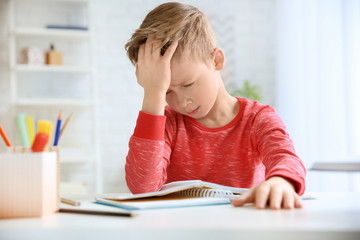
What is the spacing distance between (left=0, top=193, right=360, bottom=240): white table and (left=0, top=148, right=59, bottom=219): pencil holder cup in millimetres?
20

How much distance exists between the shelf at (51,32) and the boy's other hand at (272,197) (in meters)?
2.68

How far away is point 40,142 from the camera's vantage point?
584 mm

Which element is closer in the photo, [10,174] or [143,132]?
[10,174]

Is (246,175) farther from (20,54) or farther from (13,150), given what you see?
(20,54)

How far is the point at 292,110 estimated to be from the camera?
3.28 meters

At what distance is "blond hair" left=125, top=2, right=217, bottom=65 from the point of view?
0.99m

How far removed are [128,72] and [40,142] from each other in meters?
2.90

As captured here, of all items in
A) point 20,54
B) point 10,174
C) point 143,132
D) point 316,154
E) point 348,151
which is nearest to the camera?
point 10,174

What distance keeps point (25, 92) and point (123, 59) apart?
0.79 meters

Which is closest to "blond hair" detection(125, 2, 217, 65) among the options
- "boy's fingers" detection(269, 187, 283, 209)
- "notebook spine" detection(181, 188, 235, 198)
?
"notebook spine" detection(181, 188, 235, 198)

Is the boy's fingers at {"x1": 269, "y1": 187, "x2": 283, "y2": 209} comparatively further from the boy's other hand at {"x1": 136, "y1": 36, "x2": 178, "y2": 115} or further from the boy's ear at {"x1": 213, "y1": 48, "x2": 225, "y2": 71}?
the boy's ear at {"x1": 213, "y1": 48, "x2": 225, "y2": 71}

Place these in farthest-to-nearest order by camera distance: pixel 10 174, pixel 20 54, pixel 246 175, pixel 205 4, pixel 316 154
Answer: pixel 205 4
pixel 20 54
pixel 316 154
pixel 246 175
pixel 10 174

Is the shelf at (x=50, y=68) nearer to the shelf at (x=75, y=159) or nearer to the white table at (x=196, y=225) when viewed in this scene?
the shelf at (x=75, y=159)

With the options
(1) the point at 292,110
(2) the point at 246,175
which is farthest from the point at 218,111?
(1) the point at 292,110
